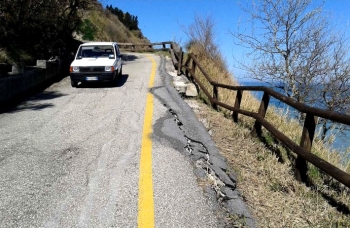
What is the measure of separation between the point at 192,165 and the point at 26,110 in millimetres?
5210

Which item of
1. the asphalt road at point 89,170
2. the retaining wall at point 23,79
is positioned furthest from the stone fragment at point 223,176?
the retaining wall at point 23,79

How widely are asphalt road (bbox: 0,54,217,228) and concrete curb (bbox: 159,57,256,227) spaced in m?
0.17

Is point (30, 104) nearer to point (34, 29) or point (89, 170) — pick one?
point (89, 170)

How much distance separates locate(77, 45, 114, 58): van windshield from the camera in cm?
1213

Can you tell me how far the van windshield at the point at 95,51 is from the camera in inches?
478

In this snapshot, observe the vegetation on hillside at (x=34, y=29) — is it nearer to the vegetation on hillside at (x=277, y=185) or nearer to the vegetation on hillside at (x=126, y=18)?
the vegetation on hillside at (x=277, y=185)

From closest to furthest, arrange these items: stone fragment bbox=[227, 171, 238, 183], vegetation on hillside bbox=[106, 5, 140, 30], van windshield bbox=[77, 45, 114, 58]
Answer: stone fragment bbox=[227, 171, 238, 183] < van windshield bbox=[77, 45, 114, 58] < vegetation on hillside bbox=[106, 5, 140, 30]

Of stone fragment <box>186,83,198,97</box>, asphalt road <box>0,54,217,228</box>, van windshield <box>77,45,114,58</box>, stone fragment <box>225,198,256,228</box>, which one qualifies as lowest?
asphalt road <box>0,54,217,228</box>

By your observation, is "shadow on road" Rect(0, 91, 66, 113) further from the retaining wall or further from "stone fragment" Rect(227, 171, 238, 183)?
"stone fragment" Rect(227, 171, 238, 183)

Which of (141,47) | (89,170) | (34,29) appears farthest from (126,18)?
(89,170)

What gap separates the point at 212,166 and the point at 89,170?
168 centimetres

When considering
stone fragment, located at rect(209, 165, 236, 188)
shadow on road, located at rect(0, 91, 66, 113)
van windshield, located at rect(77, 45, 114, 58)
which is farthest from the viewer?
van windshield, located at rect(77, 45, 114, 58)

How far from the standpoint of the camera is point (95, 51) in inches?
485

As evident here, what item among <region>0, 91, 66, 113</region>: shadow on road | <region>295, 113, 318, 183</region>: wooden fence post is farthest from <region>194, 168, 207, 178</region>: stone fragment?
<region>0, 91, 66, 113</region>: shadow on road
